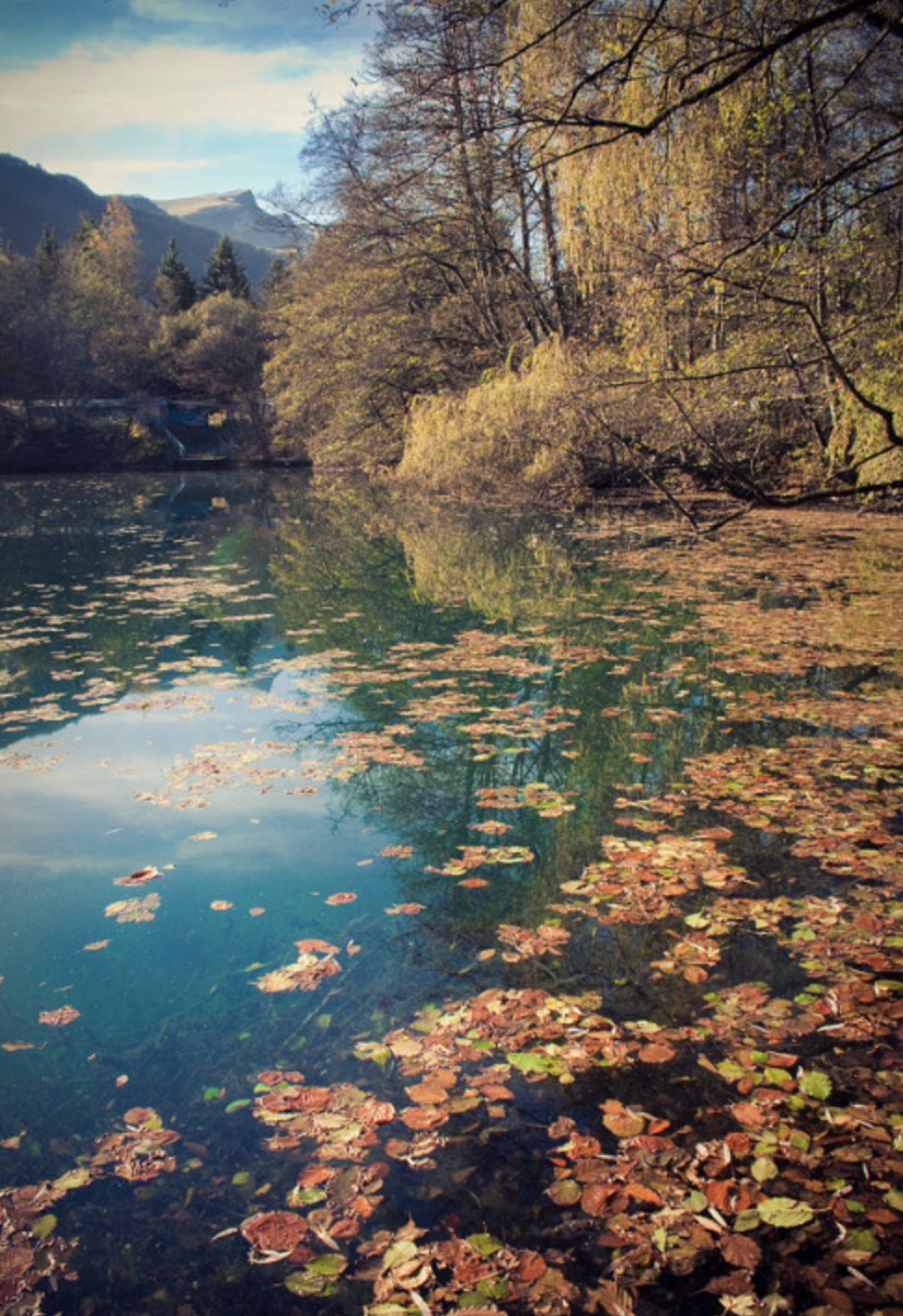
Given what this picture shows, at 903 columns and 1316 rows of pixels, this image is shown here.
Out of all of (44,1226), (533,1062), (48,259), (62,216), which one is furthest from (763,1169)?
(62,216)

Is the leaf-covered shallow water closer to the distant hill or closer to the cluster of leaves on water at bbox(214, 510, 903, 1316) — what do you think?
the cluster of leaves on water at bbox(214, 510, 903, 1316)

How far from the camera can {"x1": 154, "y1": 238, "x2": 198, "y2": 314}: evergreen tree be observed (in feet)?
186

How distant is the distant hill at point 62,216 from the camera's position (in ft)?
442

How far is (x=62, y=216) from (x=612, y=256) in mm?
167637

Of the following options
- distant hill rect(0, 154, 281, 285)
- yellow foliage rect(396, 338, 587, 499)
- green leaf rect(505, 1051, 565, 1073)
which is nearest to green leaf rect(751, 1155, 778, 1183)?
green leaf rect(505, 1051, 565, 1073)

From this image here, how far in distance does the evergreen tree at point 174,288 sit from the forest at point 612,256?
31363 millimetres

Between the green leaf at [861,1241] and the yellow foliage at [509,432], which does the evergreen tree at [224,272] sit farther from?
the green leaf at [861,1241]

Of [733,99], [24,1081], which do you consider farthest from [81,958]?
[733,99]

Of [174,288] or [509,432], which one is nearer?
[509,432]

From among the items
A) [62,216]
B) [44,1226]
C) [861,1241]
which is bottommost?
[861,1241]

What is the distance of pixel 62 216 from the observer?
480 ft

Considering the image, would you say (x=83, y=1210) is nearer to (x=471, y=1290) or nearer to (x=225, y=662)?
(x=471, y=1290)

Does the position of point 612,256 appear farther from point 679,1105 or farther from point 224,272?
point 224,272

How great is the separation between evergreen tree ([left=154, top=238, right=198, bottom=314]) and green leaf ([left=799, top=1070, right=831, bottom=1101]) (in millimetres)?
62203
